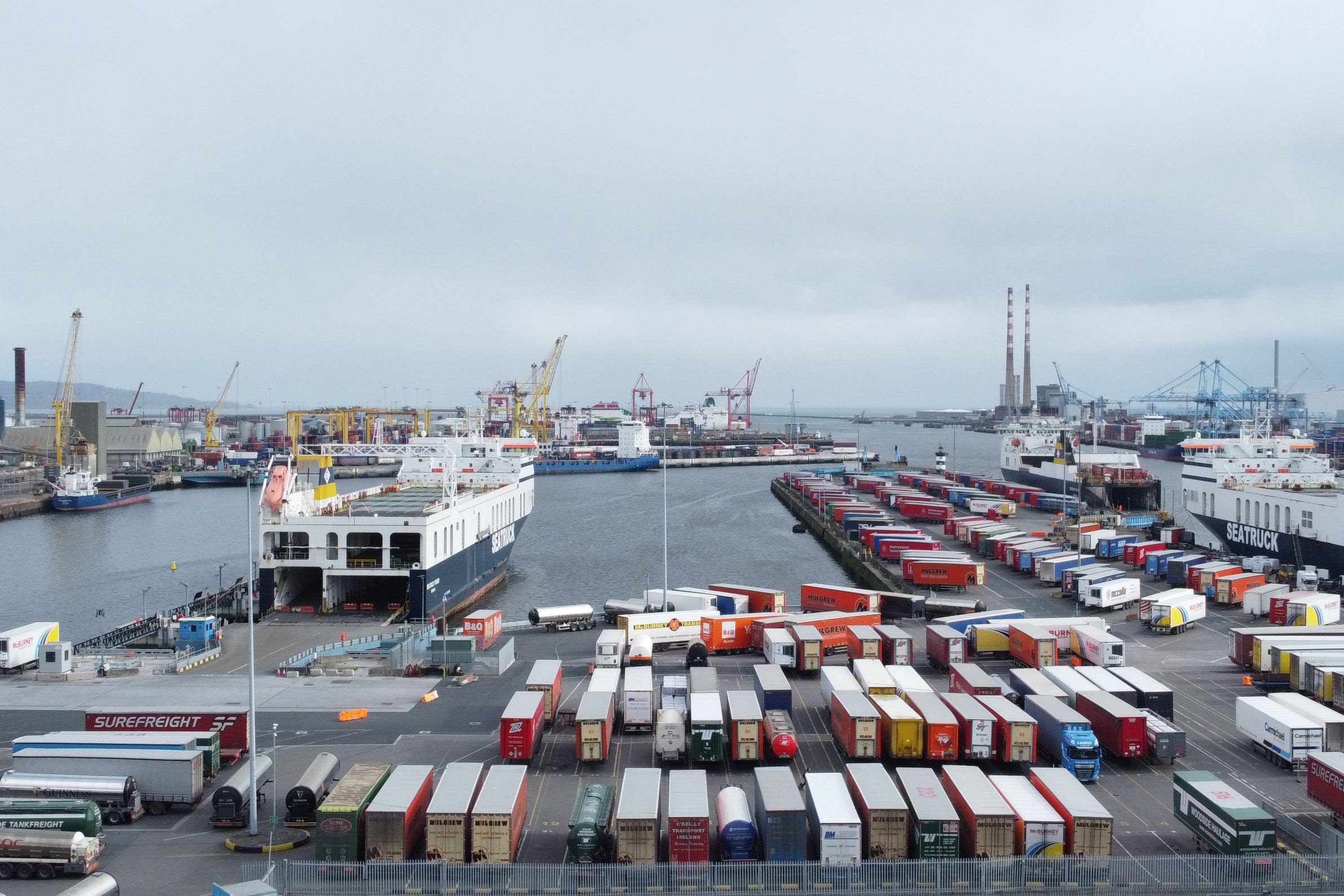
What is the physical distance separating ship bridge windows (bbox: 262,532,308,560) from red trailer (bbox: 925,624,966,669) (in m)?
21.1

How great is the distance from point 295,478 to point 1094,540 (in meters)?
35.6

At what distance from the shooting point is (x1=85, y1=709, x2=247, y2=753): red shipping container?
19.0 m

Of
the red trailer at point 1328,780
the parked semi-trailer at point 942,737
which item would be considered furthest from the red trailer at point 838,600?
the red trailer at point 1328,780

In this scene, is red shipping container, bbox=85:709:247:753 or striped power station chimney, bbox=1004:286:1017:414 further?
striped power station chimney, bbox=1004:286:1017:414

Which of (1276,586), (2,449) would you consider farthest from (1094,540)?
(2,449)

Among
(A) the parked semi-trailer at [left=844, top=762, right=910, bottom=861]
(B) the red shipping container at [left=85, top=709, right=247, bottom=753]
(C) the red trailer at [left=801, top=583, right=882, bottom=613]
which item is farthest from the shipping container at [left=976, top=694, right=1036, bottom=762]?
(B) the red shipping container at [left=85, top=709, right=247, bottom=753]

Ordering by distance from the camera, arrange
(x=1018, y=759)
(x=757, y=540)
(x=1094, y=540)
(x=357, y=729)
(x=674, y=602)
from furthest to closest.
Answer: (x=757, y=540) → (x=1094, y=540) → (x=674, y=602) → (x=357, y=729) → (x=1018, y=759)

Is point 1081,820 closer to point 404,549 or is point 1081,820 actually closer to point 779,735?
point 779,735

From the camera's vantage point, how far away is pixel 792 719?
867 inches

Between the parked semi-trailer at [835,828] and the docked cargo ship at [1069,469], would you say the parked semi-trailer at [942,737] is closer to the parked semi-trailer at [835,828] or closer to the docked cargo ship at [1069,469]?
the parked semi-trailer at [835,828]

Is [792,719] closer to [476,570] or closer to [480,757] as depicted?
[480,757]

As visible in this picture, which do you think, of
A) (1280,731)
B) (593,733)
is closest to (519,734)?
(593,733)

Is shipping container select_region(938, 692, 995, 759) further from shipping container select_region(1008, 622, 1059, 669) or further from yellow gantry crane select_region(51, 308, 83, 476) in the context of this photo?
yellow gantry crane select_region(51, 308, 83, 476)

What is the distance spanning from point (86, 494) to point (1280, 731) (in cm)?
9003
